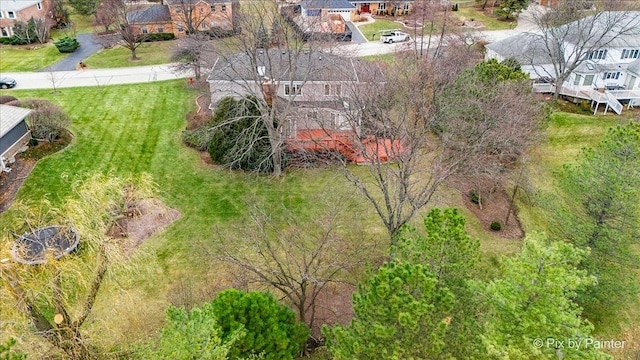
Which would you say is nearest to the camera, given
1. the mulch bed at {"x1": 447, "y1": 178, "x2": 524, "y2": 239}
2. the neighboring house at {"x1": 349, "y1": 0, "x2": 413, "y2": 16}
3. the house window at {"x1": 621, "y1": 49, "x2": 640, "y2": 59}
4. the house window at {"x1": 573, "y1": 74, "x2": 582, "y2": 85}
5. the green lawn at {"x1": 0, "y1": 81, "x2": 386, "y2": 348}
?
the green lawn at {"x1": 0, "y1": 81, "x2": 386, "y2": 348}

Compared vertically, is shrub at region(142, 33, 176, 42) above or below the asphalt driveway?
above

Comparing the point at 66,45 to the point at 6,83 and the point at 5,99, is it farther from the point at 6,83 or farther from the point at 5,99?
the point at 5,99

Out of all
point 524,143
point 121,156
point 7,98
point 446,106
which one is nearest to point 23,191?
point 121,156

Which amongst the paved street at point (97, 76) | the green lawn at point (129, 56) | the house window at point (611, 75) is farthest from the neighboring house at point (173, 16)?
the house window at point (611, 75)

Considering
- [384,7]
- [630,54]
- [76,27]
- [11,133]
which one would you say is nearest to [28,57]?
[76,27]

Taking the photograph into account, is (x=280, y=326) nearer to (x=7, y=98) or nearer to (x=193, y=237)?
(x=193, y=237)

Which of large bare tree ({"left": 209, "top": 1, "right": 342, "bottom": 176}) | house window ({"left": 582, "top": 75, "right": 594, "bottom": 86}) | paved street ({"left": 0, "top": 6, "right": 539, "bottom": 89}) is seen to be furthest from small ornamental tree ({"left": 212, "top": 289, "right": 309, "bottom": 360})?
house window ({"left": 582, "top": 75, "right": 594, "bottom": 86})

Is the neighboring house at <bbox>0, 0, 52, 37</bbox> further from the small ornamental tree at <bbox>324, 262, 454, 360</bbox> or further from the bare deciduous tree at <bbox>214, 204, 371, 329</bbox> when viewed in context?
the small ornamental tree at <bbox>324, 262, 454, 360</bbox>
